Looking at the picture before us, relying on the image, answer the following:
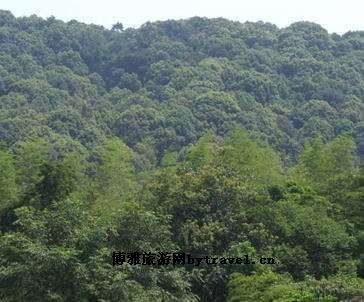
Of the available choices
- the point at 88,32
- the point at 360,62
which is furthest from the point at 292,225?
the point at 88,32

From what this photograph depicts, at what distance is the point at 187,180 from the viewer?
2000cm

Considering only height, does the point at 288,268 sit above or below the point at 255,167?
below

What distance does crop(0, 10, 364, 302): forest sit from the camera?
15820mm

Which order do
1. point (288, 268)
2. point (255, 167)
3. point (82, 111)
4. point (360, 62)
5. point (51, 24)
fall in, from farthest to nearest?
1. point (51, 24)
2. point (360, 62)
3. point (82, 111)
4. point (255, 167)
5. point (288, 268)

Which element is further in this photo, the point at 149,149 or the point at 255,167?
the point at 149,149

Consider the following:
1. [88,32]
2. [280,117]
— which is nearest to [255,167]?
[280,117]

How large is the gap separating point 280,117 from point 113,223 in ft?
143

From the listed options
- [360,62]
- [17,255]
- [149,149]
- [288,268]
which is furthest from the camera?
[360,62]

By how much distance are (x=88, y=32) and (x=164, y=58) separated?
54.5ft

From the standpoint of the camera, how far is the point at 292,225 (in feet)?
62.8

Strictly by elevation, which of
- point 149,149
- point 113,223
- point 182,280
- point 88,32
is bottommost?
point 182,280

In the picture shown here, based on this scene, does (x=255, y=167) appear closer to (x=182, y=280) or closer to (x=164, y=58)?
(x=182, y=280)

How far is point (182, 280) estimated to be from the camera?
54.2 feet

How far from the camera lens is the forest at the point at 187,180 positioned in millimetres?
15820
